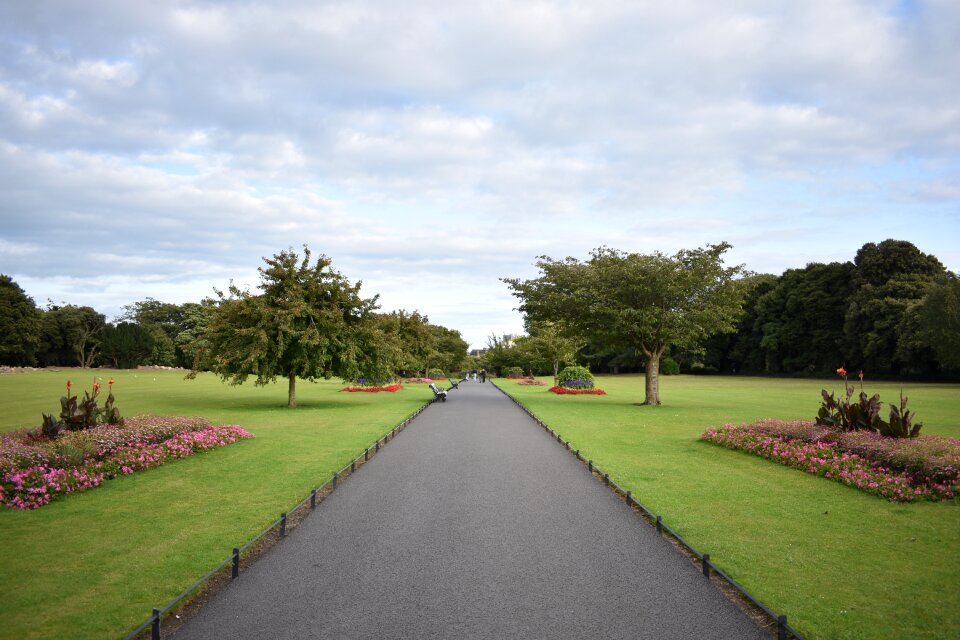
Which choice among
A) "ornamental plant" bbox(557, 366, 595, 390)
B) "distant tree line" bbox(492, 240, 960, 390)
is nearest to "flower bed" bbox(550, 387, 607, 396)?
"ornamental plant" bbox(557, 366, 595, 390)

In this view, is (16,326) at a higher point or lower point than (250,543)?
higher

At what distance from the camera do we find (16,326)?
60.8 metres

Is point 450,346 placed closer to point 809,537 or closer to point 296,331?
point 296,331

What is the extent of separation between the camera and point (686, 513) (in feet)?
26.5

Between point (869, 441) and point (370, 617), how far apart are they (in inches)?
409

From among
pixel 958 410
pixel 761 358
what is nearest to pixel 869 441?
pixel 958 410

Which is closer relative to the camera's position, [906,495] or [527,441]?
[906,495]

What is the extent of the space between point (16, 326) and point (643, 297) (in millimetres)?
65920

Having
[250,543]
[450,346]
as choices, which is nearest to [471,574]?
[250,543]

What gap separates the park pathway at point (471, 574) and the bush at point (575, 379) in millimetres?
29609

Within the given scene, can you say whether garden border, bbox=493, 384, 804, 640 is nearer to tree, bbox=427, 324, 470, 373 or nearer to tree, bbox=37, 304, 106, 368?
tree, bbox=427, 324, 470, 373

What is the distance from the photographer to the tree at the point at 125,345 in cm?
7550

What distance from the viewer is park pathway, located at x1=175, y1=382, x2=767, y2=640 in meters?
4.64

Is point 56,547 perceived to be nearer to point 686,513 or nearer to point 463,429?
point 686,513
